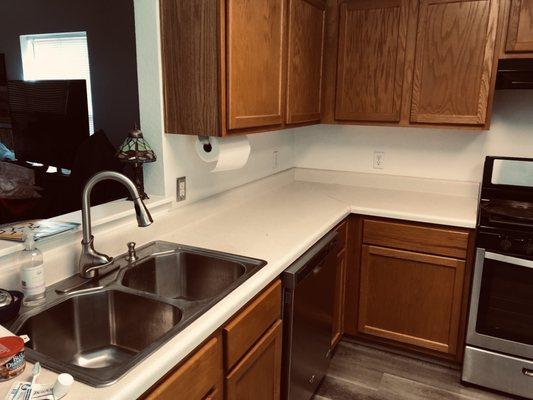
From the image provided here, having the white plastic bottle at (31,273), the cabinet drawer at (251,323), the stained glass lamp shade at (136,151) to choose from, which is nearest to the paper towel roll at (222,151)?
the stained glass lamp shade at (136,151)

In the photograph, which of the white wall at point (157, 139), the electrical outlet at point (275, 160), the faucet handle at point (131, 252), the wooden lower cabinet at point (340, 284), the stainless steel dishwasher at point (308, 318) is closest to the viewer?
the faucet handle at point (131, 252)

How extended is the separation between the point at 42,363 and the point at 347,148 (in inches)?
96.9

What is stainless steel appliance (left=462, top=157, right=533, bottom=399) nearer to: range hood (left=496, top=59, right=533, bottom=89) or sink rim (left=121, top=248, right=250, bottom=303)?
range hood (left=496, top=59, right=533, bottom=89)

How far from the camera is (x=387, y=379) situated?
2393 mm

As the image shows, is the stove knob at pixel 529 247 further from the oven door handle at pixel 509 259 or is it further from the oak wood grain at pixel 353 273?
the oak wood grain at pixel 353 273

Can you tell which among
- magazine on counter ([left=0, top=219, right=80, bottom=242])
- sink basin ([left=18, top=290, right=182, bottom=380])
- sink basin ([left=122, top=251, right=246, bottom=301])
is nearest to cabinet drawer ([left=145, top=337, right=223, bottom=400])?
sink basin ([left=18, top=290, right=182, bottom=380])

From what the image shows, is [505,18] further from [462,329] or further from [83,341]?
[83,341]

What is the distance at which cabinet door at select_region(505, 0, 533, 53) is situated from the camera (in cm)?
221

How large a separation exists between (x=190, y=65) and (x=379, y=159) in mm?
1640

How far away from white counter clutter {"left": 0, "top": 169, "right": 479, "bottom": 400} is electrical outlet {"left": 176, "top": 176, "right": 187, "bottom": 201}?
6 centimetres

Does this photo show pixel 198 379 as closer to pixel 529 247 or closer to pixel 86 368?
pixel 86 368

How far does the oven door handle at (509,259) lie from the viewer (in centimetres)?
209

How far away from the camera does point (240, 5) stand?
1.76 meters

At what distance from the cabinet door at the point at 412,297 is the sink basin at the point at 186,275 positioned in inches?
43.1
